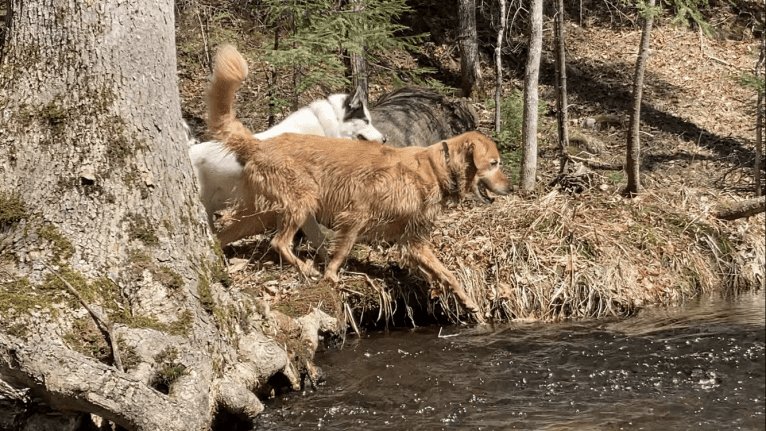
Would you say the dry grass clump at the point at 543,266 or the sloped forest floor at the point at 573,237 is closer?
the dry grass clump at the point at 543,266

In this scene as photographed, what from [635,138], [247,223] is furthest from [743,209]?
[247,223]

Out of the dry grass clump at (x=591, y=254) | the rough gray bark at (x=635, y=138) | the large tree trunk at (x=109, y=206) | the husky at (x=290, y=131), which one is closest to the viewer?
the large tree trunk at (x=109, y=206)

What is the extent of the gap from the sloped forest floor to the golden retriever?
1.33 ft

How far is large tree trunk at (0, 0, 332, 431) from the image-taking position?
482cm

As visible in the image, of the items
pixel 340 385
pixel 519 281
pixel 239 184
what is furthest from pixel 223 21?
pixel 340 385

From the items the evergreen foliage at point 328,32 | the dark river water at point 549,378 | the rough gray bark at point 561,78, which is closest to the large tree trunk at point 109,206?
the dark river water at point 549,378

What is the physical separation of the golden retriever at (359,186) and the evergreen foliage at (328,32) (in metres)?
1.97

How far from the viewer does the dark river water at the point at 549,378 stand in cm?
534

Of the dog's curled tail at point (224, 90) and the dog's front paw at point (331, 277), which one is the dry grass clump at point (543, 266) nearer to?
the dog's front paw at point (331, 277)

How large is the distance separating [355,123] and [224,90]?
9.82 ft

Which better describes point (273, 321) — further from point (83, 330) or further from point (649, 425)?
point (649, 425)

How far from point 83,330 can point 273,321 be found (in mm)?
1814

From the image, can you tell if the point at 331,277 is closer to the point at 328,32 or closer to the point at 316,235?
the point at 316,235

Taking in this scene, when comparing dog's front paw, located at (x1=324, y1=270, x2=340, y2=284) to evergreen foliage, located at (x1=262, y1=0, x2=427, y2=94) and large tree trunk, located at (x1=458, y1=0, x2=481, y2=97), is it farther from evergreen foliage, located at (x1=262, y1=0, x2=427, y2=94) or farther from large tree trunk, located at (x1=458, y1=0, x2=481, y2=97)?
large tree trunk, located at (x1=458, y1=0, x2=481, y2=97)
